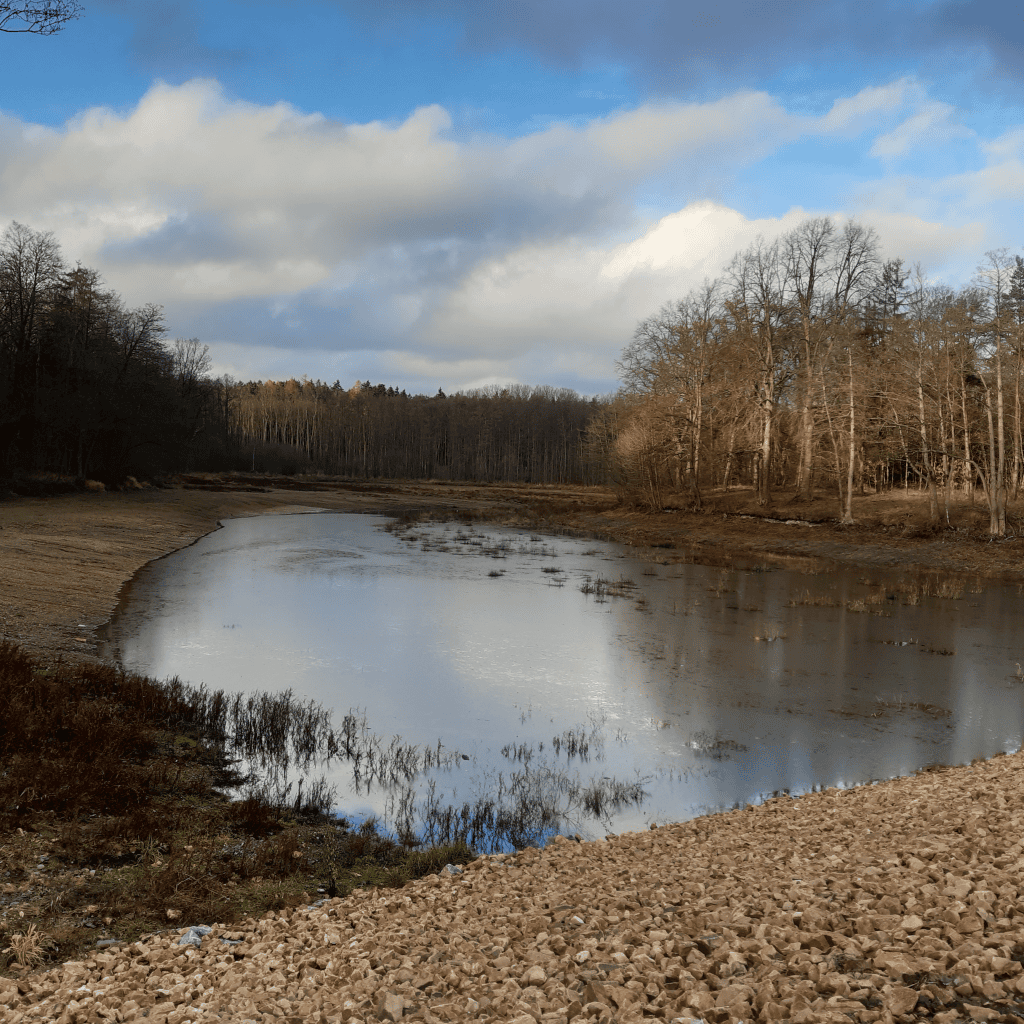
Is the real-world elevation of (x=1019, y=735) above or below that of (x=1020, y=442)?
below

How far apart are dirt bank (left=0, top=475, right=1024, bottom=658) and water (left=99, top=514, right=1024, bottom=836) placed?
1.22 meters

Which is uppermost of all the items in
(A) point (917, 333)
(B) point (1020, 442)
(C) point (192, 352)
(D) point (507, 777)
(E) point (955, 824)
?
(C) point (192, 352)

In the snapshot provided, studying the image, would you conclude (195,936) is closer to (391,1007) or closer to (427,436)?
(391,1007)

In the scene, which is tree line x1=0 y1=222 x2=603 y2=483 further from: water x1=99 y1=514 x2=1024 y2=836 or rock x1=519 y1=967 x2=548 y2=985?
rock x1=519 y1=967 x2=548 y2=985

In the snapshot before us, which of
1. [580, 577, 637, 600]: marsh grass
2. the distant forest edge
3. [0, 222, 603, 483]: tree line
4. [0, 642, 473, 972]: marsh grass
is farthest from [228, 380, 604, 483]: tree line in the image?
[0, 642, 473, 972]: marsh grass

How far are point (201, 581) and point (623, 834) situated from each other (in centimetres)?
1827

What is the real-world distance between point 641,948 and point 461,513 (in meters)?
49.3

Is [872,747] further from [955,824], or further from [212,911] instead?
[212,911]

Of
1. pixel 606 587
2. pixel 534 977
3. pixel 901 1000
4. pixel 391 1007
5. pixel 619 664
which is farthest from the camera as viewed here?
pixel 606 587

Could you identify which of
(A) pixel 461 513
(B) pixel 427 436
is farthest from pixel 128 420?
(B) pixel 427 436

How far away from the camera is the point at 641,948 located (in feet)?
13.2

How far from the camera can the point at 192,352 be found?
87938mm

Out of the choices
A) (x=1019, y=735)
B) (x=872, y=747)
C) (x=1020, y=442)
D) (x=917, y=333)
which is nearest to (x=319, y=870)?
(x=872, y=747)

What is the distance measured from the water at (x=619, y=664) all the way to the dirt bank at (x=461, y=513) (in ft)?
3.99
